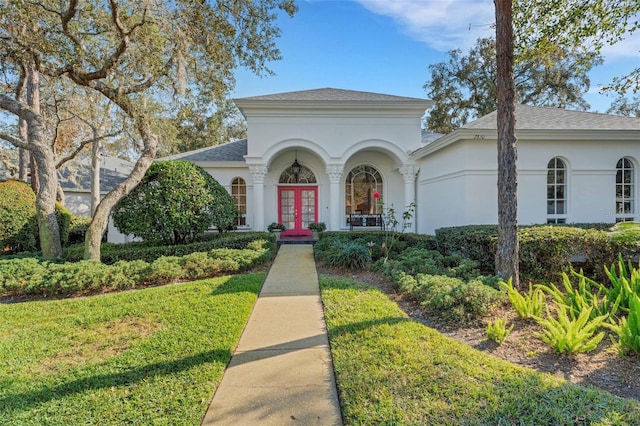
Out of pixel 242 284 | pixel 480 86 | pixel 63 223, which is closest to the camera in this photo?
pixel 242 284

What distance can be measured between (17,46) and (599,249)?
13827 mm

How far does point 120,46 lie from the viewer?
25.1 ft

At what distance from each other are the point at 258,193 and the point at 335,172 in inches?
134

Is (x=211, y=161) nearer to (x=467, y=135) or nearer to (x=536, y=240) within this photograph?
(x=467, y=135)

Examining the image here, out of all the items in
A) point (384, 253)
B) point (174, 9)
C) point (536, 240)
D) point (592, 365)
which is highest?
point (174, 9)

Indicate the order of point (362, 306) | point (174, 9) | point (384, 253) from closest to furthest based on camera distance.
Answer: point (362, 306) < point (174, 9) < point (384, 253)

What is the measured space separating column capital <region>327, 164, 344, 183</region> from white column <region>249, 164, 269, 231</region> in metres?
2.72

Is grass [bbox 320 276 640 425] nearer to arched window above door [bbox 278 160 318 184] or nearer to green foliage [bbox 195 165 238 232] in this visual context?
green foliage [bbox 195 165 238 232]

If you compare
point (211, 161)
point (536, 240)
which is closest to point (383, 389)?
point (536, 240)

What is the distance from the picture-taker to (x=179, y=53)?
26.2 ft

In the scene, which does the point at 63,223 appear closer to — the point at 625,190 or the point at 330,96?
the point at 330,96

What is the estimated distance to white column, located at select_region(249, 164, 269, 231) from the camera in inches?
517

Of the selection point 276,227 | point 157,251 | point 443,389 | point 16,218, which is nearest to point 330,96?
point 276,227

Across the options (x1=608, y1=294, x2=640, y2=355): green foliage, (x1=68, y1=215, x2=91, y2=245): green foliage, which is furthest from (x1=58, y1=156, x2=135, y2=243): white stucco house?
(x1=608, y1=294, x2=640, y2=355): green foliage
